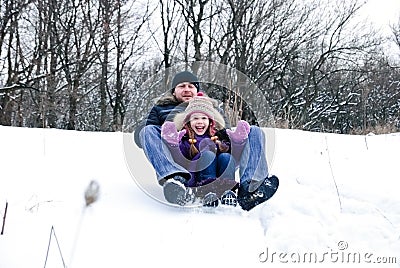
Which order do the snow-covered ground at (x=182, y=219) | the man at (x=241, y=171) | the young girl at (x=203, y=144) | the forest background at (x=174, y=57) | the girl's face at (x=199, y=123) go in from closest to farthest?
the snow-covered ground at (x=182, y=219) → the man at (x=241, y=171) → the young girl at (x=203, y=144) → the girl's face at (x=199, y=123) → the forest background at (x=174, y=57)

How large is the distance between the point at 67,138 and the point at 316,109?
445 inches

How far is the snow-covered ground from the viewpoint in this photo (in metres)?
1.05

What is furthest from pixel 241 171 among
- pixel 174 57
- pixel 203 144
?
pixel 174 57

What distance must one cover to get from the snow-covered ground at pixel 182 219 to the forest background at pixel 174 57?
6276mm

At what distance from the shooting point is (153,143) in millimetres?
1493

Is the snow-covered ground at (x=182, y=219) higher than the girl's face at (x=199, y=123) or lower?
lower

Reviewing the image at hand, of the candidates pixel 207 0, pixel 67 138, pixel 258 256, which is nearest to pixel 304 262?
pixel 258 256

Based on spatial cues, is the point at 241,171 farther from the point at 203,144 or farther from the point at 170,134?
the point at 170,134

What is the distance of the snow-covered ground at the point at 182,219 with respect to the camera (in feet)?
3.44

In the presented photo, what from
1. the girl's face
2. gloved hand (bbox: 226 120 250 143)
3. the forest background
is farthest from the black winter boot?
the forest background

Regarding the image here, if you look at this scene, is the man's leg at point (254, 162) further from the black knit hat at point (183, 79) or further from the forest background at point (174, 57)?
the forest background at point (174, 57)

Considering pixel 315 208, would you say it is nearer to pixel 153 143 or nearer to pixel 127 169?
pixel 153 143

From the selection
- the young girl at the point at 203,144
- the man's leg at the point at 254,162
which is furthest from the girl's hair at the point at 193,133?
the man's leg at the point at 254,162

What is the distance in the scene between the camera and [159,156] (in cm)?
146
